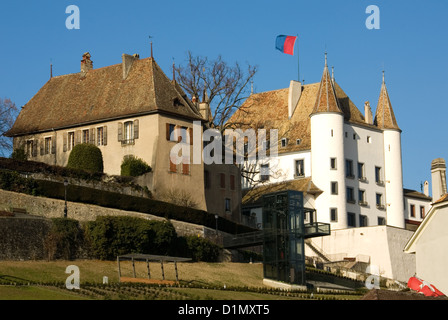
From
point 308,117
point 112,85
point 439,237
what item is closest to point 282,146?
point 308,117

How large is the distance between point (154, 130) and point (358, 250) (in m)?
20.2

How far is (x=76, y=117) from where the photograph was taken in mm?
71250

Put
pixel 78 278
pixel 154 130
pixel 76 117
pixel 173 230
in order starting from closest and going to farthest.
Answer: pixel 78 278 < pixel 173 230 < pixel 154 130 < pixel 76 117

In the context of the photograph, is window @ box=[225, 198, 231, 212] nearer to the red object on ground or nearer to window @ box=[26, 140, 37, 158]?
window @ box=[26, 140, 37, 158]

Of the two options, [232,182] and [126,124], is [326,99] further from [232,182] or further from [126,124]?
[126,124]

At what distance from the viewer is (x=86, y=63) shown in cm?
7631

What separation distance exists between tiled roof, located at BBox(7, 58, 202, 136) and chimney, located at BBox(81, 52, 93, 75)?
0.46m

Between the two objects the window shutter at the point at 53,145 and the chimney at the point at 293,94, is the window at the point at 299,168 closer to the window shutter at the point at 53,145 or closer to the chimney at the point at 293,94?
the chimney at the point at 293,94

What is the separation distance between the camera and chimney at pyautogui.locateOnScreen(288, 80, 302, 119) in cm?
9081

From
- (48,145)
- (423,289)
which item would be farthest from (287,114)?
(423,289)

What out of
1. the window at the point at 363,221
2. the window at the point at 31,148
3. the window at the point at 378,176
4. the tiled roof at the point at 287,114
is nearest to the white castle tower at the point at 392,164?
the window at the point at 378,176

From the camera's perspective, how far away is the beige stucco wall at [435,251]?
34688 millimetres
